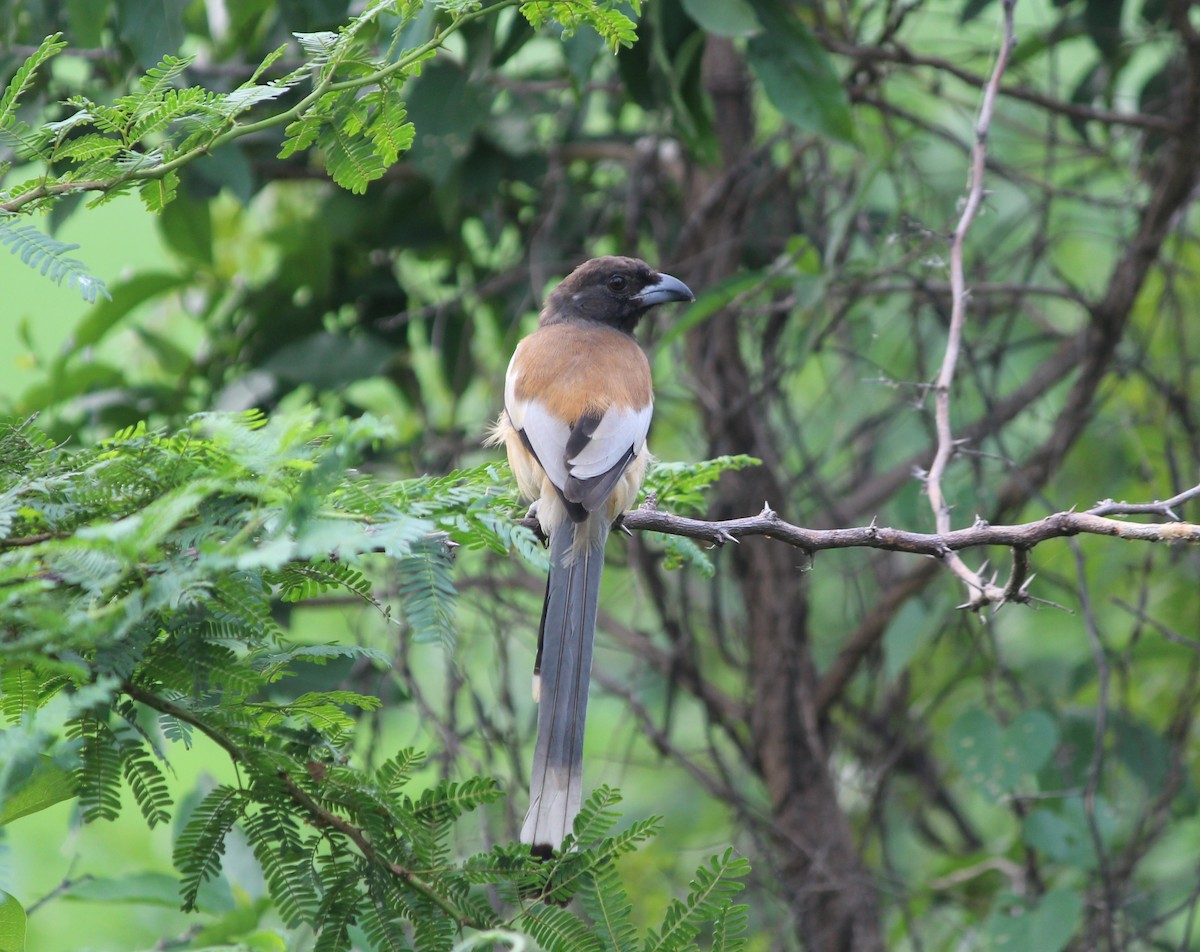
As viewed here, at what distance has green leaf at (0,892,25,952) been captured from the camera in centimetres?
196

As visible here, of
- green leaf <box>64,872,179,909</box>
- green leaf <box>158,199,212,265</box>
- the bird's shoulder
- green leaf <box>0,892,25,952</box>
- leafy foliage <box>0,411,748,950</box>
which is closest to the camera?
leafy foliage <box>0,411,748,950</box>

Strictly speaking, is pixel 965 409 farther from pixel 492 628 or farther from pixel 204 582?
pixel 204 582

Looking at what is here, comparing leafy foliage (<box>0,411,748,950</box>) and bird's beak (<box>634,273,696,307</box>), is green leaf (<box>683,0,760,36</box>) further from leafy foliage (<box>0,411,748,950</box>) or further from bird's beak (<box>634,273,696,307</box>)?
leafy foliage (<box>0,411,748,950</box>)

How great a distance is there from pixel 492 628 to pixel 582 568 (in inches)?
49.2

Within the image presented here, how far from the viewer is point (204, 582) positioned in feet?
5.01

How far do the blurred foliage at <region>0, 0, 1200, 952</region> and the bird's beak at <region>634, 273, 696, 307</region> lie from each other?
7.7 inches

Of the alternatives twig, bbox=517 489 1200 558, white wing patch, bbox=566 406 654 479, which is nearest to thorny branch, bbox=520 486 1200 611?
twig, bbox=517 489 1200 558

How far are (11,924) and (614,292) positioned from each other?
125 inches

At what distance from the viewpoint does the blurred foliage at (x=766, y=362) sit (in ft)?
12.8

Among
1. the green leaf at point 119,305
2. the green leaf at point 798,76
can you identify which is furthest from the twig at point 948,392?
the green leaf at point 119,305

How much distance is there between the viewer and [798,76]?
3.60 metres

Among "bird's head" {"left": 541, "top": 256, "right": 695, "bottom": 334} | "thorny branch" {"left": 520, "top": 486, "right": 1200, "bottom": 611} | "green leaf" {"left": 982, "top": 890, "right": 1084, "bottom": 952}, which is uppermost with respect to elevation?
"bird's head" {"left": 541, "top": 256, "right": 695, "bottom": 334}

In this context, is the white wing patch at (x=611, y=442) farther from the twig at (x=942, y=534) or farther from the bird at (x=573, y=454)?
the twig at (x=942, y=534)

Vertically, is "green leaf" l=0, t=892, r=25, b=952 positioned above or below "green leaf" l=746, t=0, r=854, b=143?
below
